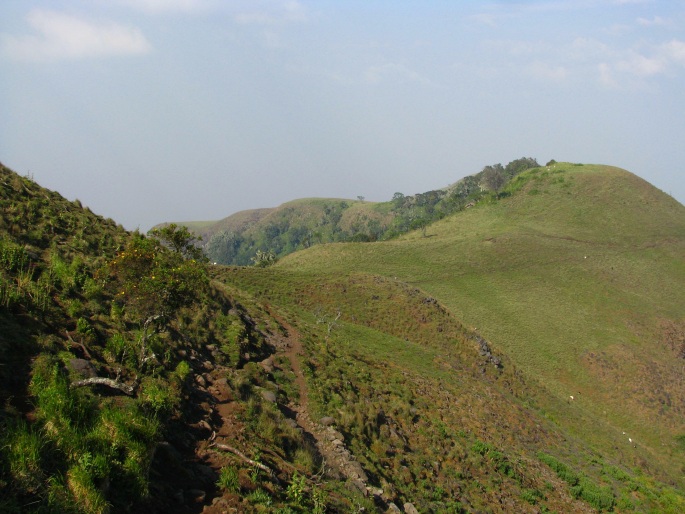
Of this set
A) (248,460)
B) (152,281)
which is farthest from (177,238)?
(248,460)

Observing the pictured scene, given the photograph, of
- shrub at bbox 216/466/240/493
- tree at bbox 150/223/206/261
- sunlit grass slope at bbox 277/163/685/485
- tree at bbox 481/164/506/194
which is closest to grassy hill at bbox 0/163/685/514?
shrub at bbox 216/466/240/493

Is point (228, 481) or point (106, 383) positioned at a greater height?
point (106, 383)

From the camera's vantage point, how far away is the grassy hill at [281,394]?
841 cm

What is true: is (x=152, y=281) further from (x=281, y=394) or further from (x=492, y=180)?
(x=492, y=180)

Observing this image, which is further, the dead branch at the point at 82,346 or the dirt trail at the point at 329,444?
the dirt trail at the point at 329,444

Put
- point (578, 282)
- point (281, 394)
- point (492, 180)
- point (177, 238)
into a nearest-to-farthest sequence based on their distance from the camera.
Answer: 1. point (281, 394)
2. point (177, 238)
3. point (578, 282)
4. point (492, 180)

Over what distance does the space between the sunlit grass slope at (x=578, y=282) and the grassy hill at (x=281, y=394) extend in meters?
0.51

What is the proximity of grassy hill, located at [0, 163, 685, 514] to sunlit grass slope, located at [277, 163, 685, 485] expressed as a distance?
0.51 m

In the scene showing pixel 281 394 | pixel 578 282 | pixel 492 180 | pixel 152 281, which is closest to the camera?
pixel 152 281

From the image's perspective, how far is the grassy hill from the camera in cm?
841

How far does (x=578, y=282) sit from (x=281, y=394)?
66.5m

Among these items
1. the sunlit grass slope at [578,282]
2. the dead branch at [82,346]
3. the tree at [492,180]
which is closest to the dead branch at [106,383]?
the dead branch at [82,346]

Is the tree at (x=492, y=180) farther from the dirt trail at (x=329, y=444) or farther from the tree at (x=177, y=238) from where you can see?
the dirt trail at (x=329, y=444)

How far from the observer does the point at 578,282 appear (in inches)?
2785
